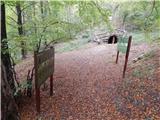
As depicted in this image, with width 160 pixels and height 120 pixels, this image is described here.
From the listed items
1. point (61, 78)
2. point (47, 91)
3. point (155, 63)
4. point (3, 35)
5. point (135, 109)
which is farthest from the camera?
point (61, 78)

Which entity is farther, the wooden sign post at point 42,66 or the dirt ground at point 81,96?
the dirt ground at point 81,96

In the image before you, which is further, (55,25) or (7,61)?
(55,25)

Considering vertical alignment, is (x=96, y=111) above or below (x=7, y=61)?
below

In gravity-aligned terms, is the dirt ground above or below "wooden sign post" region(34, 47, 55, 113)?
below

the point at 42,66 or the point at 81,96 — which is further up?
the point at 42,66

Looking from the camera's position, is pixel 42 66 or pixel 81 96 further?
pixel 81 96

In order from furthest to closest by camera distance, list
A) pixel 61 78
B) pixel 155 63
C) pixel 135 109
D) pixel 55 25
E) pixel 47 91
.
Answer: pixel 61 78 < pixel 155 63 < pixel 47 91 < pixel 55 25 < pixel 135 109

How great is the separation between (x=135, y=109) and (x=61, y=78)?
15.0 ft

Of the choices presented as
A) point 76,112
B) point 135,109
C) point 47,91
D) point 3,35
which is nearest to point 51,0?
point 3,35

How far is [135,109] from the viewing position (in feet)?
23.1

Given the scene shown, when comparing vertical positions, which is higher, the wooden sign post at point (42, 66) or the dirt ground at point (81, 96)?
the wooden sign post at point (42, 66)

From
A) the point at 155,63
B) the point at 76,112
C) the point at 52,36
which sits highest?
the point at 52,36

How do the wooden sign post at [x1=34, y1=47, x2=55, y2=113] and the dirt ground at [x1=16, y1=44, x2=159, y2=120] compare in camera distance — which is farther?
the dirt ground at [x1=16, y1=44, x2=159, y2=120]

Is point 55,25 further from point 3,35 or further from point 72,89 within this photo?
point 72,89
